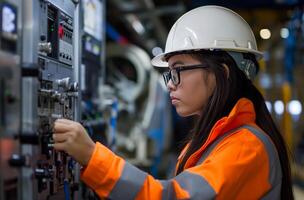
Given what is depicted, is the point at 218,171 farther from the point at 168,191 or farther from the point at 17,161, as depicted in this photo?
the point at 17,161

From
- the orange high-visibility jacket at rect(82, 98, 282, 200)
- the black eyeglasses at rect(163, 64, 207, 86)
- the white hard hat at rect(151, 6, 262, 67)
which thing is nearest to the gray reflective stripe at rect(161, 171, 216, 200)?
the orange high-visibility jacket at rect(82, 98, 282, 200)

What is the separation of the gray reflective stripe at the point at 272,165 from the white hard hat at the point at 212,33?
1.28 ft

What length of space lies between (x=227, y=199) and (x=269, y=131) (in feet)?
1.52

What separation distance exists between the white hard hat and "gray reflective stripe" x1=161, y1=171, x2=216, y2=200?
0.61 m

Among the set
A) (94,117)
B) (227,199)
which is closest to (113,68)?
(94,117)

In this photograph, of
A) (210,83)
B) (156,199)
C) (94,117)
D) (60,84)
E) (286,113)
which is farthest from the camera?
(286,113)

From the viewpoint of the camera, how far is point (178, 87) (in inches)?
75.0

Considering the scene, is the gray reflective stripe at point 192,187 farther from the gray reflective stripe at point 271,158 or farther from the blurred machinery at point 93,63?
the blurred machinery at point 93,63

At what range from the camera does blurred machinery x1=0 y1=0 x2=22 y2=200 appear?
125 cm

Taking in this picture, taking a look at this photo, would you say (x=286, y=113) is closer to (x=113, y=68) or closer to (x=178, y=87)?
(x=113, y=68)

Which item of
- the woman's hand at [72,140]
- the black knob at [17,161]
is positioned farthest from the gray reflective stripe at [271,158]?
the black knob at [17,161]

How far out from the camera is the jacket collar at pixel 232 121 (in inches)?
70.1

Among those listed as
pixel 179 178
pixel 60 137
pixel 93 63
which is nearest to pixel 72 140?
pixel 60 137

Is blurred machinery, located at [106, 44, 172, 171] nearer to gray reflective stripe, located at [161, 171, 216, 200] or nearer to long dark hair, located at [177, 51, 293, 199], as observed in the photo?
long dark hair, located at [177, 51, 293, 199]
